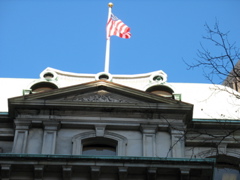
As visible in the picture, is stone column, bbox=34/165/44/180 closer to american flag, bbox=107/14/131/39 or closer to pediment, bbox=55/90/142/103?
pediment, bbox=55/90/142/103

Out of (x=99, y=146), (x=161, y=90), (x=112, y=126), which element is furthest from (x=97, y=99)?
(x=161, y=90)

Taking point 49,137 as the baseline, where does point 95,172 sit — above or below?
below

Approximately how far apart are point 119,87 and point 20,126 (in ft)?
14.6

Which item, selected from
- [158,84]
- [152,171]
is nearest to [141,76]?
[158,84]

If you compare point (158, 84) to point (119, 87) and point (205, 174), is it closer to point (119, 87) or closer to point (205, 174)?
point (119, 87)

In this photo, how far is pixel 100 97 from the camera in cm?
2758

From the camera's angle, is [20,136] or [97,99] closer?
[20,136]

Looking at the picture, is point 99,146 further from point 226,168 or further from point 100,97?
point 226,168

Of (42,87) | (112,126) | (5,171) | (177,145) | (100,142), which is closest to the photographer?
(5,171)

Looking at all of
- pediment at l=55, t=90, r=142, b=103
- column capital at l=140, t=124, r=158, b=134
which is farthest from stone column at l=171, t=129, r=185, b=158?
pediment at l=55, t=90, r=142, b=103

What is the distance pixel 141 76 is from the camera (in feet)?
102

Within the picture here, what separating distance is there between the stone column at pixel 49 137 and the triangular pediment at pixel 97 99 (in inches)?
35.7

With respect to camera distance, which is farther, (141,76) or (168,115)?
(141,76)

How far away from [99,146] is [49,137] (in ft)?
6.61
